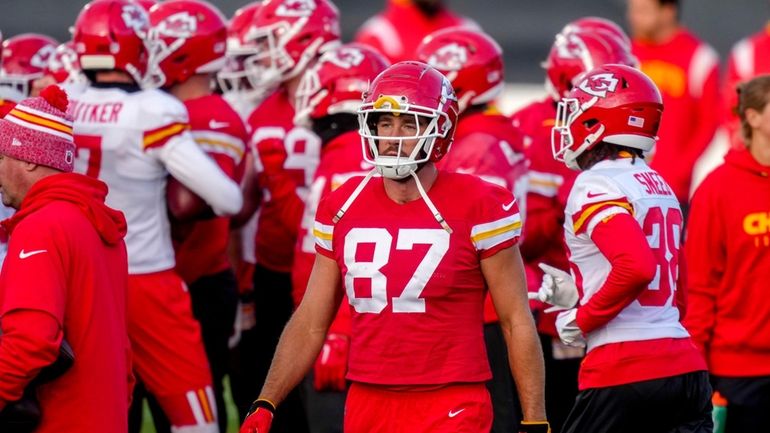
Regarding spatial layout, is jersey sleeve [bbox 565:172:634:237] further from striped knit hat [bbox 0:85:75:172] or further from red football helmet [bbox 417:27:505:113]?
striped knit hat [bbox 0:85:75:172]

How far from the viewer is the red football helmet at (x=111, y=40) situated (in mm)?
6445

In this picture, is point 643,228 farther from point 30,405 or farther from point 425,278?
point 30,405

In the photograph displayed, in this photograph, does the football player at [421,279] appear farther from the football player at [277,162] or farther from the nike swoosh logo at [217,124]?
the football player at [277,162]

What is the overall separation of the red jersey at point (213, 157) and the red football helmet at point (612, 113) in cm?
194

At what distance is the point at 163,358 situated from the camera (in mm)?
6238

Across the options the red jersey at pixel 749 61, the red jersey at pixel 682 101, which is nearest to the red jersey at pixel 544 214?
the red jersey at pixel 682 101

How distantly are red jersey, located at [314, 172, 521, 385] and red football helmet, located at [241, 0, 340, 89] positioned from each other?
310 cm

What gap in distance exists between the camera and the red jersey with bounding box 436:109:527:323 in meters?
6.35

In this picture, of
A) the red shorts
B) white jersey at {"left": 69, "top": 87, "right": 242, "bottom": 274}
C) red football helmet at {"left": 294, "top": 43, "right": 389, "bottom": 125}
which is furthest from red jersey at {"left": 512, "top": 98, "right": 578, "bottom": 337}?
the red shorts

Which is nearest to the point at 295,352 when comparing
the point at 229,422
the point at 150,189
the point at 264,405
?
the point at 264,405

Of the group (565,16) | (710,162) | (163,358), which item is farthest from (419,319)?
(565,16)

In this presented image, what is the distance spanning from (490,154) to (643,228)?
1.26 m

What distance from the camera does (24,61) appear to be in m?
7.77

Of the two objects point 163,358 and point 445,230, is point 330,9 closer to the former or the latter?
point 163,358
